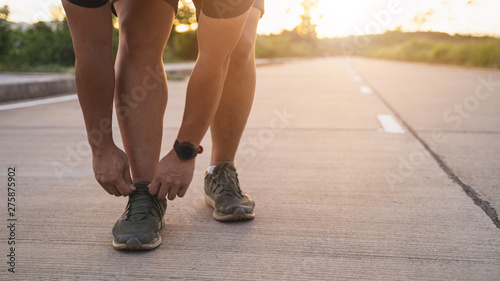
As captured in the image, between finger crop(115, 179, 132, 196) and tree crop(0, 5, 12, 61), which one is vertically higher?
finger crop(115, 179, 132, 196)

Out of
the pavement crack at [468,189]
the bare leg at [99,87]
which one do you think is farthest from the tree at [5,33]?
the bare leg at [99,87]

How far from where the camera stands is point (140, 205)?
1.64 meters

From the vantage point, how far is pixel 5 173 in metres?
2.49

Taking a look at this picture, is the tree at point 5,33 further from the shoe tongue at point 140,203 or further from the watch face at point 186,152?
the watch face at point 186,152

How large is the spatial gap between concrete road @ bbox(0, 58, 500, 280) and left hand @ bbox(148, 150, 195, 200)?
0.19m

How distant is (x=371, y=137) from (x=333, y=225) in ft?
6.15

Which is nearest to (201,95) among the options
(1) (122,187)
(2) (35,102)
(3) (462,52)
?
(1) (122,187)

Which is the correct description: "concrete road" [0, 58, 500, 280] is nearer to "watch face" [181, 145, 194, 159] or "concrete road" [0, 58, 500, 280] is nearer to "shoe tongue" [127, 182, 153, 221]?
"shoe tongue" [127, 182, 153, 221]

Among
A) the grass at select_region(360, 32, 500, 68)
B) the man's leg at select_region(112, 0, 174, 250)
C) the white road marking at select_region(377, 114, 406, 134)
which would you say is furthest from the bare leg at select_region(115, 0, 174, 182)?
the grass at select_region(360, 32, 500, 68)

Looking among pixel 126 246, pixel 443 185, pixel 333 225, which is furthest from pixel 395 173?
pixel 126 246

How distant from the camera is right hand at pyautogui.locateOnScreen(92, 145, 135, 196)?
4.96 feet

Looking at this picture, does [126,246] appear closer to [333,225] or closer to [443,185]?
[333,225]

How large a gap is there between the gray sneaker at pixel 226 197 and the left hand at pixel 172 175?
26cm

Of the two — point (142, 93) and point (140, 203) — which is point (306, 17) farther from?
point (140, 203)
